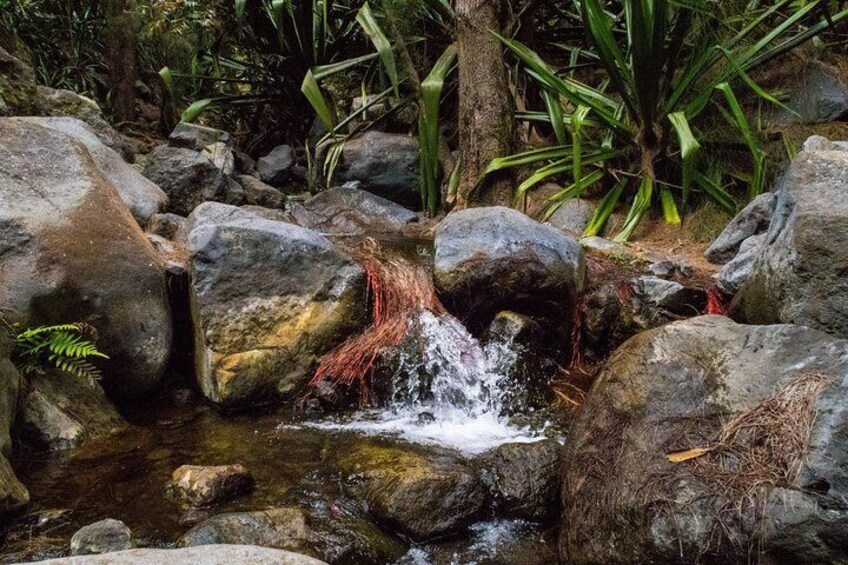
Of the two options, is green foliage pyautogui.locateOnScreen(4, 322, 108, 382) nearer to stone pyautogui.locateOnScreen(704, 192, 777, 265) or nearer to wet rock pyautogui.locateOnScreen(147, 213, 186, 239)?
wet rock pyautogui.locateOnScreen(147, 213, 186, 239)

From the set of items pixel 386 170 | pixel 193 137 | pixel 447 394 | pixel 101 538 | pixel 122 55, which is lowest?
pixel 447 394

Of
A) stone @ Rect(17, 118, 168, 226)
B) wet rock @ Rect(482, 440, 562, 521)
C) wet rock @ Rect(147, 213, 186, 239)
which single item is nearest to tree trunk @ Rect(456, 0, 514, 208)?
wet rock @ Rect(147, 213, 186, 239)

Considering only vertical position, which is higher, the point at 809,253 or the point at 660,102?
the point at 660,102

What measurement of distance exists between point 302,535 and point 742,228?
3105 millimetres

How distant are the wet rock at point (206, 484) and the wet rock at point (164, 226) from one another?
206 cm

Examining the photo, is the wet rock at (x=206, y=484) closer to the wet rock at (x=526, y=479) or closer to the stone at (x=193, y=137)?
the wet rock at (x=526, y=479)

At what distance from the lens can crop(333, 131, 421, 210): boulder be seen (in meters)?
6.34

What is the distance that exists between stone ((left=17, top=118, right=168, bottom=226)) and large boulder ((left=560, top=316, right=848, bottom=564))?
316cm

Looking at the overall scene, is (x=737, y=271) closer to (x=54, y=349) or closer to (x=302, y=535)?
(x=302, y=535)

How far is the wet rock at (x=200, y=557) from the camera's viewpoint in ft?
4.04

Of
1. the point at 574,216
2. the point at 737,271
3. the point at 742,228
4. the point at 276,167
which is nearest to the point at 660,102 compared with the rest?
the point at 574,216

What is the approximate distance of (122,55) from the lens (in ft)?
24.7

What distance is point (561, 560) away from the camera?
6.67 ft

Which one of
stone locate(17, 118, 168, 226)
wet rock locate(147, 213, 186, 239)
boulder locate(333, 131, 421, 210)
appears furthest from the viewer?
boulder locate(333, 131, 421, 210)
